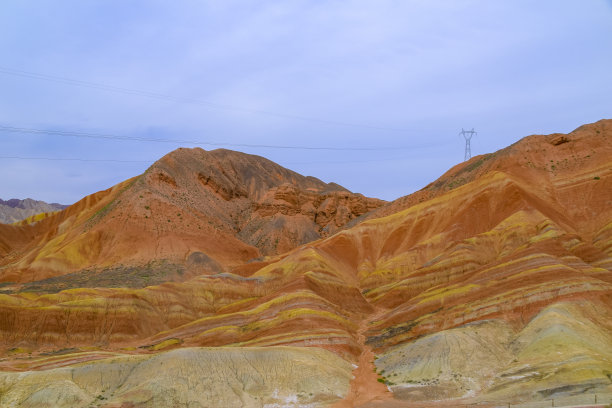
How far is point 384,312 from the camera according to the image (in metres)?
68.6

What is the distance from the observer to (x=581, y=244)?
200ft

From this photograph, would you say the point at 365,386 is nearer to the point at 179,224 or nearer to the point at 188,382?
the point at 188,382

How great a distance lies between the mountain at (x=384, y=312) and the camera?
138 feet

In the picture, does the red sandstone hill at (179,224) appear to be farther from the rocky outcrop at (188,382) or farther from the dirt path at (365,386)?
the dirt path at (365,386)

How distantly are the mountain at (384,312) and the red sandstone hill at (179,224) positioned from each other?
1.20 m

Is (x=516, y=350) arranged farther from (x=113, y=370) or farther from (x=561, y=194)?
(x=561, y=194)

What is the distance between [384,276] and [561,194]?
24477 mm

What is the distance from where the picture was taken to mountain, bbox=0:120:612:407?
42188mm

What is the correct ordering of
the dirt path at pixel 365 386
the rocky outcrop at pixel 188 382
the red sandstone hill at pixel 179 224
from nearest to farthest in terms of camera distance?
the rocky outcrop at pixel 188 382 < the dirt path at pixel 365 386 < the red sandstone hill at pixel 179 224

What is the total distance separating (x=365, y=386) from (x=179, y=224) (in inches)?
2456

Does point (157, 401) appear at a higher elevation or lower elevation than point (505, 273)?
lower

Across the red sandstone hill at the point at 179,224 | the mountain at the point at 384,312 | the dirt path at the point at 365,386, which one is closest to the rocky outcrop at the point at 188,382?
the mountain at the point at 384,312

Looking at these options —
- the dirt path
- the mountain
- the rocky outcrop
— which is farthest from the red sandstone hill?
the dirt path

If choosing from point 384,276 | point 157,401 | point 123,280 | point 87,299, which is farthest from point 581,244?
point 123,280
